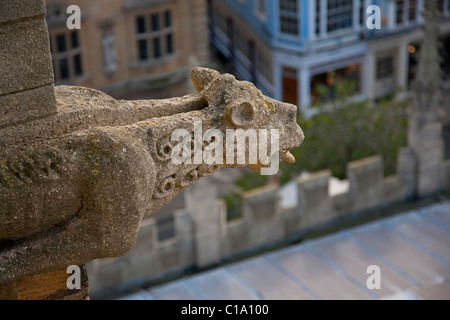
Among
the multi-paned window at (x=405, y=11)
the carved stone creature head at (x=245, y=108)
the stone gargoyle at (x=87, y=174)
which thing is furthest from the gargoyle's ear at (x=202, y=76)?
the multi-paned window at (x=405, y=11)

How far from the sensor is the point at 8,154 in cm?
995

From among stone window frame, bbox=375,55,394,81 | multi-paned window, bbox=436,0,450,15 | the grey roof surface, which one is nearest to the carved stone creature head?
the grey roof surface

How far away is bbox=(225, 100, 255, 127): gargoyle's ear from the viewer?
36.2 ft

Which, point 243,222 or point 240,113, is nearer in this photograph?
point 240,113

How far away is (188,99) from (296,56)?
2987cm

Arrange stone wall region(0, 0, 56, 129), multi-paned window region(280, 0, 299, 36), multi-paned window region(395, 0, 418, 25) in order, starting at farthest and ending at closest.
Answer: multi-paned window region(395, 0, 418, 25) → multi-paned window region(280, 0, 299, 36) → stone wall region(0, 0, 56, 129)

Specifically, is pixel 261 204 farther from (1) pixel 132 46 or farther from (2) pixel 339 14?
(2) pixel 339 14

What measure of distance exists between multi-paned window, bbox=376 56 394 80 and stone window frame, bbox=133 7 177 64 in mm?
9876

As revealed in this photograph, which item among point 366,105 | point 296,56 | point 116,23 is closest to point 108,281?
point 366,105

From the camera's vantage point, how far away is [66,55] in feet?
123

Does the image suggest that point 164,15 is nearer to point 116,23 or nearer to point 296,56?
point 116,23

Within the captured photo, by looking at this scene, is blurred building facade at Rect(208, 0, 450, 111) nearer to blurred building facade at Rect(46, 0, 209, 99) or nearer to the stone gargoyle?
blurred building facade at Rect(46, 0, 209, 99)

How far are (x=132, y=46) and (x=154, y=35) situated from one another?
0.97m

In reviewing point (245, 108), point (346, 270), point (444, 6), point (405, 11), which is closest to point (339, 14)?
point (405, 11)
